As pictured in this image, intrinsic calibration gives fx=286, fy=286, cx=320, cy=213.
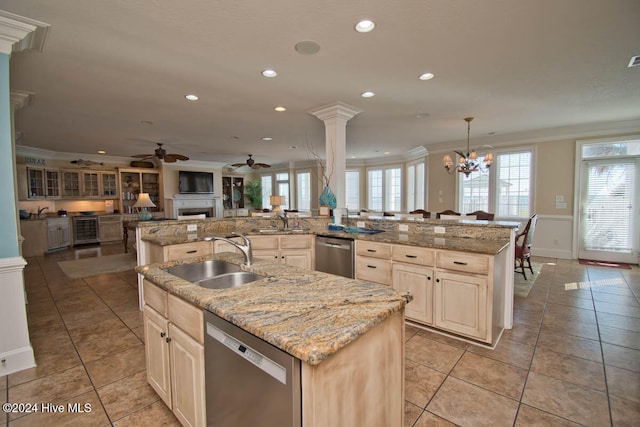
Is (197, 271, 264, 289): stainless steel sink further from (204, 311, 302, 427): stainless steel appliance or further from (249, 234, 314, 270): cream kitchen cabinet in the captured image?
(249, 234, 314, 270): cream kitchen cabinet

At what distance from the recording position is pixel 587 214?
5.53 m

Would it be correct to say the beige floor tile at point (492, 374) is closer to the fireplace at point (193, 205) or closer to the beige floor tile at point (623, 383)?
the beige floor tile at point (623, 383)

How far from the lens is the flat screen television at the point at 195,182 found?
9.44 m

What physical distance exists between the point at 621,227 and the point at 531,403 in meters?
5.50

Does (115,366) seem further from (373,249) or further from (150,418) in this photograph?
(373,249)

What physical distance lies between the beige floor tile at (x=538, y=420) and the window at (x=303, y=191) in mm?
9312

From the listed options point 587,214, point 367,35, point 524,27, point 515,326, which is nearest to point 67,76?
point 367,35

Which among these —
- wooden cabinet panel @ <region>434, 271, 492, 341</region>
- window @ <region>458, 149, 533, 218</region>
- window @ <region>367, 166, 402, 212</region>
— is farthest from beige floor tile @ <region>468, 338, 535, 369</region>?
window @ <region>367, 166, 402, 212</region>

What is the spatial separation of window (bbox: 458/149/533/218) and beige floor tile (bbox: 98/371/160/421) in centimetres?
687

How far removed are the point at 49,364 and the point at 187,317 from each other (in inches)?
75.5

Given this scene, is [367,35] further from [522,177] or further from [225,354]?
[522,177]

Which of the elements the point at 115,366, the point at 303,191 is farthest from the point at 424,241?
the point at 303,191

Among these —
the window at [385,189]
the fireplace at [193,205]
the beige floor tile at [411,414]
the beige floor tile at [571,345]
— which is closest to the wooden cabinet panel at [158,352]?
the beige floor tile at [411,414]

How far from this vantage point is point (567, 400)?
1846 mm
